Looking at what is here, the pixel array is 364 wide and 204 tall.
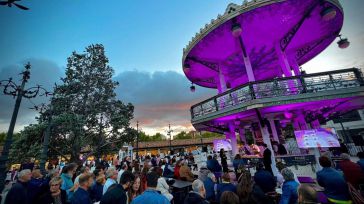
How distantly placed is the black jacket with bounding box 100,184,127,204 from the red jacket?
6.38m

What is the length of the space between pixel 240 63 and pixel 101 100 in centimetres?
1885

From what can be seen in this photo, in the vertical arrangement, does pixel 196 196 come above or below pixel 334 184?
above

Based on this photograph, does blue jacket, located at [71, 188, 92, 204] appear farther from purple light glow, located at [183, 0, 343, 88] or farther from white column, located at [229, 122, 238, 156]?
white column, located at [229, 122, 238, 156]

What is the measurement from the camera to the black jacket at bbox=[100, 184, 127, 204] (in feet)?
10.0

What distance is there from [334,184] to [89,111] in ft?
79.1

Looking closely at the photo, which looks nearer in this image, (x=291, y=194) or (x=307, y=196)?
(x=307, y=196)

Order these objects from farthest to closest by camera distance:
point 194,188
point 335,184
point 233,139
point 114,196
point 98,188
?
1. point 233,139
2. point 98,188
3. point 335,184
4. point 194,188
5. point 114,196

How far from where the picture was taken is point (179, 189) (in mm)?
6934

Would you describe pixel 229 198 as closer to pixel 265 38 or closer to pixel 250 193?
pixel 250 193

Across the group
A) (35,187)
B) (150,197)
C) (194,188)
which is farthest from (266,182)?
(35,187)

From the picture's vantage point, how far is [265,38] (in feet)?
41.3

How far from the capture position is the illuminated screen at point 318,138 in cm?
863

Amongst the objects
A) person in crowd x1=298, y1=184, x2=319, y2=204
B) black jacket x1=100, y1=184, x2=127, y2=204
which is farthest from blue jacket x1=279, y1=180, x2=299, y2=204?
black jacket x1=100, y1=184, x2=127, y2=204

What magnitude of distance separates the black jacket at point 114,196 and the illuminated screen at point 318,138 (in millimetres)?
9694
